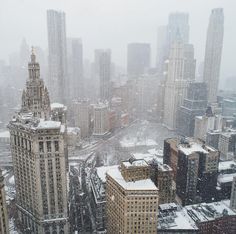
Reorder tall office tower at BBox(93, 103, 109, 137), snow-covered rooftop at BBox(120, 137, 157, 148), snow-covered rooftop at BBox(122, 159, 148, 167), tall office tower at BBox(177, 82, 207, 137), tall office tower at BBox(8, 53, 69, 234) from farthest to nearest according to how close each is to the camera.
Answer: tall office tower at BBox(93, 103, 109, 137), tall office tower at BBox(177, 82, 207, 137), snow-covered rooftop at BBox(120, 137, 157, 148), tall office tower at BBox(8, 53, 69, 234), snow-covered rooftop at BBox(122, 159, 148, 167)

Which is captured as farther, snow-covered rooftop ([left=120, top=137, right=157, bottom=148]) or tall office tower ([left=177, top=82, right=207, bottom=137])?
tall office tower ([left=177, top=82, right=207, bottom=137])

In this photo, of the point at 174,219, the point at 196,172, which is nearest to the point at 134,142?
the point at 196,172

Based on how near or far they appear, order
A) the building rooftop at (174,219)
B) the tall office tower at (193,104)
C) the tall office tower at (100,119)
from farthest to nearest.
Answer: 1. the tall office tower at (100,119)
2. the tall office tower at (193,104)
3. the building rooftop at (174,219)

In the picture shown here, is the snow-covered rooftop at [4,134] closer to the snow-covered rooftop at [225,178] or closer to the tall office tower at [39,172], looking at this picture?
the tall office tower at [39,172]

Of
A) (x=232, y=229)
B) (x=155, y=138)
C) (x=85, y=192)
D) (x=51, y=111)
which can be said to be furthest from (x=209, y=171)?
(x=155, y=138)

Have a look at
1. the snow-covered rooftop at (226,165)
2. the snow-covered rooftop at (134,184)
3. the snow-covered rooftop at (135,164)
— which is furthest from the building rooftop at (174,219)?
the snow-covered rooftop at (226,165)

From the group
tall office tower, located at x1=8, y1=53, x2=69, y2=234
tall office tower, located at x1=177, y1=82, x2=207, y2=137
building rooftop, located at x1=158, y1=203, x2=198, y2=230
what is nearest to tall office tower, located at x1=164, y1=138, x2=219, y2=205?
building rooftop, located at x1=158, y1=203, x2=198, y2=230

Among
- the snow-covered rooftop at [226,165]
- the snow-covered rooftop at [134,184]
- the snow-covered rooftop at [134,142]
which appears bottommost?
the snow-covered rooftop at [134,142]

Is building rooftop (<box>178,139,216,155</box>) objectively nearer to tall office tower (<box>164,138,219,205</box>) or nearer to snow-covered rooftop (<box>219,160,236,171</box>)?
tall office tower (<box>164,138,219,205</box>)
